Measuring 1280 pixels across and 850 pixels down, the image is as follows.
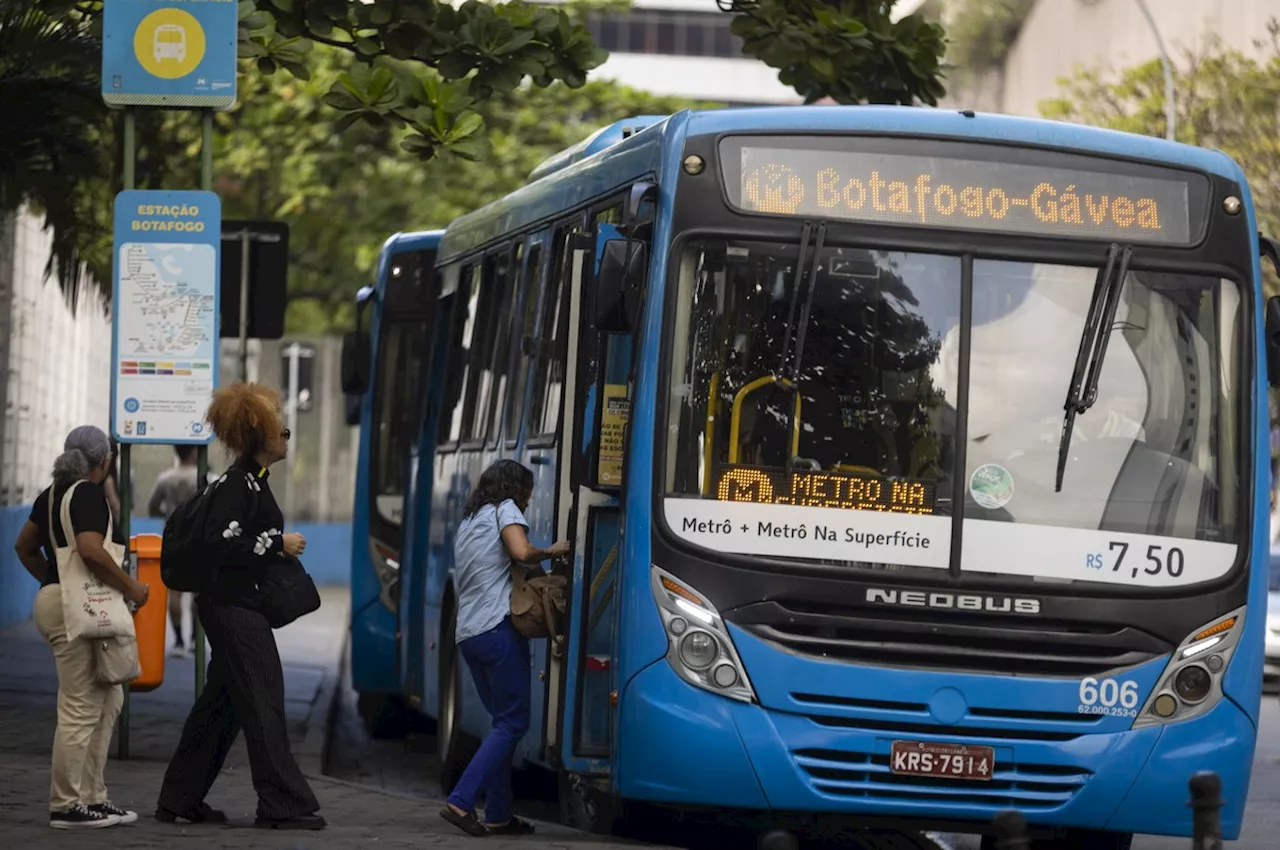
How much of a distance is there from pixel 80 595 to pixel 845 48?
696 centimetres

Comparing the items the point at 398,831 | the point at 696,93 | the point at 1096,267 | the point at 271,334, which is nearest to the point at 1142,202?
the point at 1096,267

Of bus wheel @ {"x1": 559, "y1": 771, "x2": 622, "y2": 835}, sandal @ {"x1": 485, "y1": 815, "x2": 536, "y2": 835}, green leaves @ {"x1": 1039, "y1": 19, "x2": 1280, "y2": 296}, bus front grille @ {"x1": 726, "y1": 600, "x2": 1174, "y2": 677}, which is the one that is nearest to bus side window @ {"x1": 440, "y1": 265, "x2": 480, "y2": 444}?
bus wheel @ {"x1": 559, "y1": 771, "x2": 622, "y2": 835}

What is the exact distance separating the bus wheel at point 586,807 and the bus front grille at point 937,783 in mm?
1326

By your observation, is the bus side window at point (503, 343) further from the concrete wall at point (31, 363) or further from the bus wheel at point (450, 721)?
the concrete wall at point (31, 363)

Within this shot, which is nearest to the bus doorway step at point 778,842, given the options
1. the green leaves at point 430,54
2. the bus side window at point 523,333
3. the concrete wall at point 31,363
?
the bus side window at point 523,333

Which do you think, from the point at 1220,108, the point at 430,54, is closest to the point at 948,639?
the point at 430,54

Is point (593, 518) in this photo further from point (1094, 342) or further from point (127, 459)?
point (127, 459)

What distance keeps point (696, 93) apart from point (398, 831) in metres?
77.9

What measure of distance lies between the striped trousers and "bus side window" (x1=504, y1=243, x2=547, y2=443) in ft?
7.53

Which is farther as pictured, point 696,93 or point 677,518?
point 696,93

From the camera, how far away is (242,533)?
9648 millimetres

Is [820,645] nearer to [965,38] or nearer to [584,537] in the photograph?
[584,537]

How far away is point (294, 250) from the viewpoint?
1476 inches

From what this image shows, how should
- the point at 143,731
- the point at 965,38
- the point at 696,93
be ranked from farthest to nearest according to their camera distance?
the point at 696,93 → the point at 965,38 → the point at 143,731
